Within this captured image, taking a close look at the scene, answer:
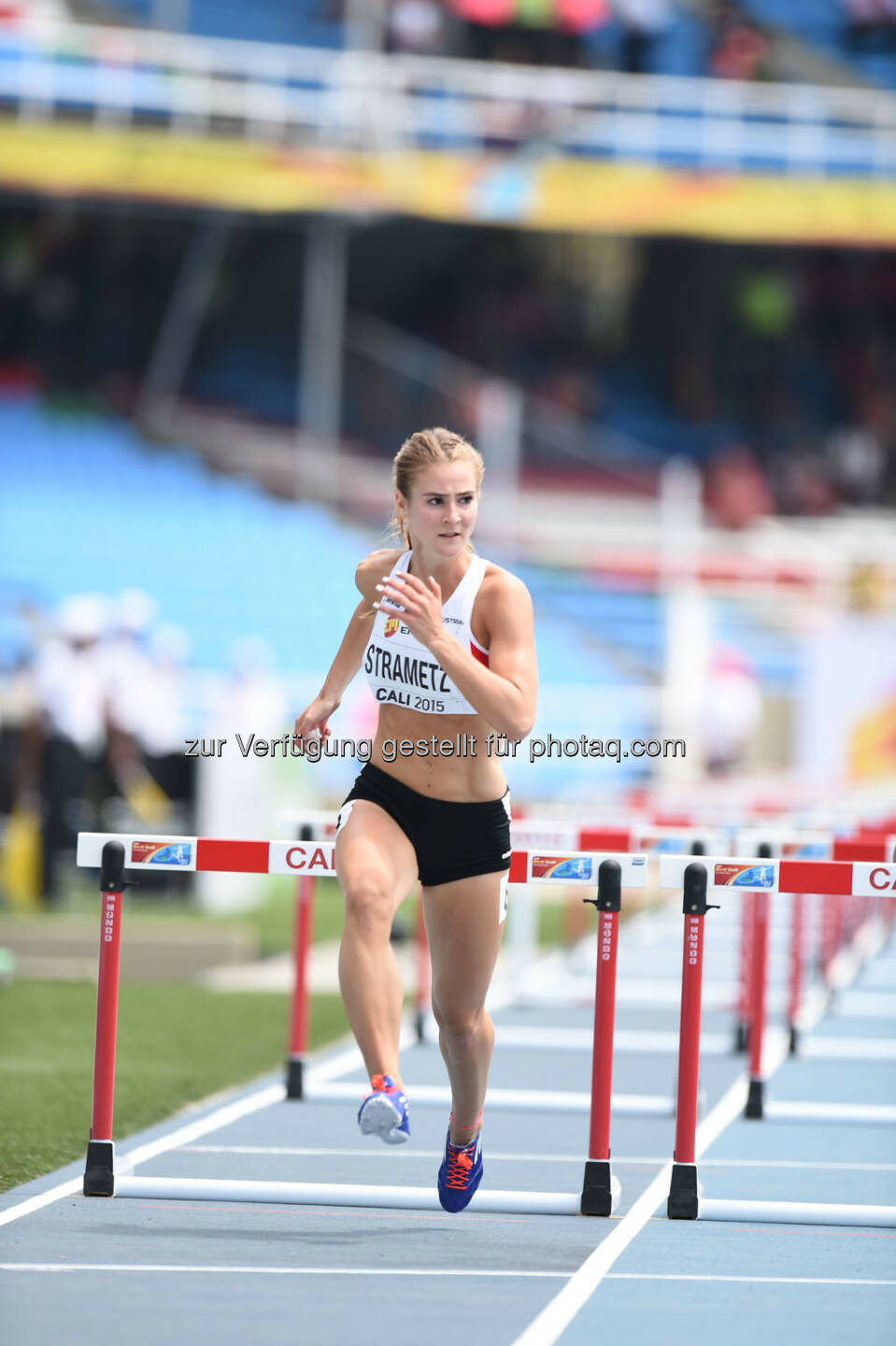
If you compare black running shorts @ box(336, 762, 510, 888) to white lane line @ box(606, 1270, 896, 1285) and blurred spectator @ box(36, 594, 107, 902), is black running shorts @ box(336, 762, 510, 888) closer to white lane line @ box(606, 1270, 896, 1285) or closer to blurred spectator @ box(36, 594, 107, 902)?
white lane line @ box(606, 1270, 896, 1285)

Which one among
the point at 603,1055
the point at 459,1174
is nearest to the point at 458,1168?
the point at 459,1174

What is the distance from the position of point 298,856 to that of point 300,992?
1.73 meters

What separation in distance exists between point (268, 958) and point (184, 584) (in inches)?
534

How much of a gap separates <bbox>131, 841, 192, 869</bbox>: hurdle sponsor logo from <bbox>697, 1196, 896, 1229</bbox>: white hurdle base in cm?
167

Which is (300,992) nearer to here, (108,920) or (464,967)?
(108,920)

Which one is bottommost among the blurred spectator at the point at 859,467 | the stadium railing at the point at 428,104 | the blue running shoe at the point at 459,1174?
the blue running shoe at the point at 459,1174

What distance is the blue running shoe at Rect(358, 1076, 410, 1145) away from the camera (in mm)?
4867

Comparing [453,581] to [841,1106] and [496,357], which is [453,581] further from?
[496,357]

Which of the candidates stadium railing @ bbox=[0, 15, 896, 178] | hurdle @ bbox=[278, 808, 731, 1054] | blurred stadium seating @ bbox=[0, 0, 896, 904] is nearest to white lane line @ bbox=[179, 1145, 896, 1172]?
hurdle @ bbox=[278, 808, 731, 1054]

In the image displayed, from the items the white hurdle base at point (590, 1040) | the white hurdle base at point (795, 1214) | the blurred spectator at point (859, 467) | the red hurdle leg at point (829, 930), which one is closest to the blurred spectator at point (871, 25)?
the blurred spectator at point (859, 467)

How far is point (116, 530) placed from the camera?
90.5 ft

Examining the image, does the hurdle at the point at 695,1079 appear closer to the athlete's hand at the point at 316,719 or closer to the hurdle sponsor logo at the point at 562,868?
the hurdle sponsor logo at the point at 562,868

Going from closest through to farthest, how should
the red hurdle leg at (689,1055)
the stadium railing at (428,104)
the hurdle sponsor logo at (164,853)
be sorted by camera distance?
1. the red hurdle leg at (689,1055)
2. the hurdle sponsor logo at (164,853)
3. the stadium railing at (428,104)

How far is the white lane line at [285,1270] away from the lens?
16.6ft
